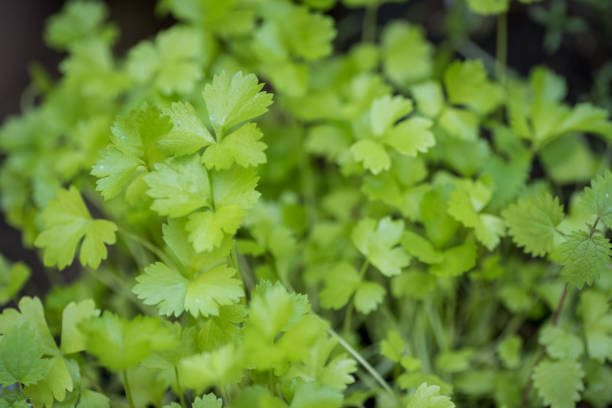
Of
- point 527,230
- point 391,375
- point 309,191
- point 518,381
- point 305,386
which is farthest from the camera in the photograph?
point 309,191

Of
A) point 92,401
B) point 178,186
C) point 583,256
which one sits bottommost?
point 92,401

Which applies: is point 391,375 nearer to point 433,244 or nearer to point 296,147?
point 433,244

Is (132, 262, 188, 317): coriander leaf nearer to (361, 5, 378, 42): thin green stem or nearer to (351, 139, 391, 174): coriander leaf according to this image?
(351, 139, 391, 174): coriander leaf

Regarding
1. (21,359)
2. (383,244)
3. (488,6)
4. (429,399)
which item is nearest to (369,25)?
(488,6)

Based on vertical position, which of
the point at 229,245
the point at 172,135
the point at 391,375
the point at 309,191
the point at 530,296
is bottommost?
the point at 391,375

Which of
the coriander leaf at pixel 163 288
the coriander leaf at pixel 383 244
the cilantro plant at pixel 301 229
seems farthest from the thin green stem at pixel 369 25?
the coriander leaf at pixel 163 288

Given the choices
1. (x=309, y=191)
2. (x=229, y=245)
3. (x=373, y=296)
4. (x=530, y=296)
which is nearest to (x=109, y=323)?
(x=229, y=245)

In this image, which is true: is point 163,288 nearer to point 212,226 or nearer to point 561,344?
point 212,226
